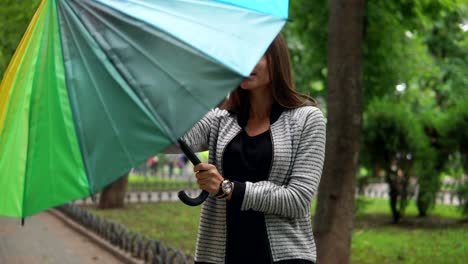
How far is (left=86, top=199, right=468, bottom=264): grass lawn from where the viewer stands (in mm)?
10540

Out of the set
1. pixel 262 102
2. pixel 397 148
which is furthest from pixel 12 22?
pixel 397 148

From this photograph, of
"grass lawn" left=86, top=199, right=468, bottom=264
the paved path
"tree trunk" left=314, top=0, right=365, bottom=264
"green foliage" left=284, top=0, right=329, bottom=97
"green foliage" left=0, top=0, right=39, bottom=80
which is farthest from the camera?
"green foliage" left=284, top=0, right=329, bottom=97

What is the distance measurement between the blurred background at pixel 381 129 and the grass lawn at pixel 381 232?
3 cm

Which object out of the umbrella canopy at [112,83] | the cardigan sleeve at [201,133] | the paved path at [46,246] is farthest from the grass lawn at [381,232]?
the umbrella canopy at [112,83]

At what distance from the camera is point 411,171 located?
16219 millimetres

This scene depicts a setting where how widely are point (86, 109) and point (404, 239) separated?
11.3m

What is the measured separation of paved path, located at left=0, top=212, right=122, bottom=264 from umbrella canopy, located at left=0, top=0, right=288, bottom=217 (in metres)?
7.98

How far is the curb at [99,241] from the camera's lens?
9.86 metres

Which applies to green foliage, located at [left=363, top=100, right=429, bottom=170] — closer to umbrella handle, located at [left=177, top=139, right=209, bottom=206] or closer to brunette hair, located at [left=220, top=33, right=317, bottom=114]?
brunette hair, located at [left=220, top=33, right=317, bottom=114]

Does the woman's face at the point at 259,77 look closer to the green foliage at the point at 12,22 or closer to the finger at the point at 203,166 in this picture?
the finger at the point at 203,166

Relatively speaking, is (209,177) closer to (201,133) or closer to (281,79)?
(201,133)

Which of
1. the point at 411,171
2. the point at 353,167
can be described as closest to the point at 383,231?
the point at 411,171

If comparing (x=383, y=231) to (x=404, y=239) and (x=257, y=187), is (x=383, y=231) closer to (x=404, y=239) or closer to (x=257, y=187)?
(x=404, y=239)

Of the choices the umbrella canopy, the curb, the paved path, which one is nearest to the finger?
the umbrella canopy
